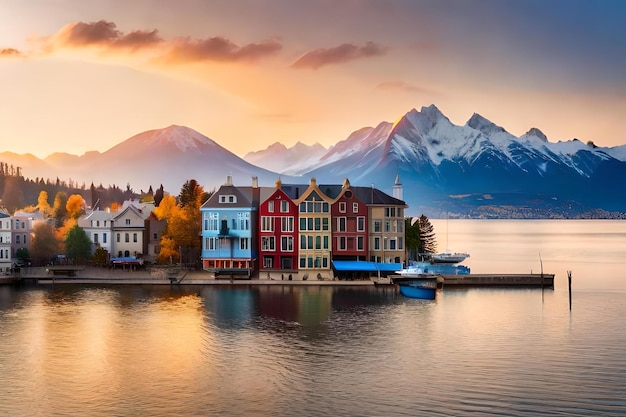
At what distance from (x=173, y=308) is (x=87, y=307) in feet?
31.2

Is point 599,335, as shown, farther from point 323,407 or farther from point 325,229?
point 325,229

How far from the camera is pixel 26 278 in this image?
10081cm

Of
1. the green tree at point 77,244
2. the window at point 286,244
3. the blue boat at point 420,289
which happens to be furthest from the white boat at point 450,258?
the green tree at point 77,244

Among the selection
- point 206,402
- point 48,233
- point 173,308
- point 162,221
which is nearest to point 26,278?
point 48,233

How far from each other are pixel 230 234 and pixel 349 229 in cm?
1669

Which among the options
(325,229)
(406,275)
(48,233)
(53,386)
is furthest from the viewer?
(48,233)

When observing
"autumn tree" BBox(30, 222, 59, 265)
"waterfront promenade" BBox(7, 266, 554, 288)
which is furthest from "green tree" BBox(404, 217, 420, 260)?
"autumn tree" BBox(30, 222, 59, 265)

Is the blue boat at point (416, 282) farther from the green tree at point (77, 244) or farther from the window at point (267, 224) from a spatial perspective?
the green tree at point (77, 244)

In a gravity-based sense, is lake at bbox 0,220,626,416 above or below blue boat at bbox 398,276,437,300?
below

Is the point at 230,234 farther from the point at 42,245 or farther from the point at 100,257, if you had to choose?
the point at 42,245

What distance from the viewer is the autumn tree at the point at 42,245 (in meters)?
113

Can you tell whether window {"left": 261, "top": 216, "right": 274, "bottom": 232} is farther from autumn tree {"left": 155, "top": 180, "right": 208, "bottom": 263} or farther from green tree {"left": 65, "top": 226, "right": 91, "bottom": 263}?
green tree {"left": 65, "top": 226, "right": 91, "bottom": 263}

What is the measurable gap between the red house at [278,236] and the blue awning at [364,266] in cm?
621

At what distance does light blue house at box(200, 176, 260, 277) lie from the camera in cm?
9931
